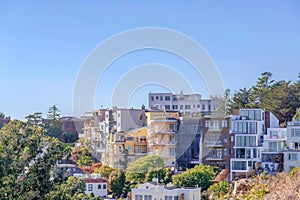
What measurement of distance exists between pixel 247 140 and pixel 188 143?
7.20 feet

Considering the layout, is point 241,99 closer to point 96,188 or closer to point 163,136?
point 163,136

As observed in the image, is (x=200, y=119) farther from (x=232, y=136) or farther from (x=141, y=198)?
(x=141, y=198)

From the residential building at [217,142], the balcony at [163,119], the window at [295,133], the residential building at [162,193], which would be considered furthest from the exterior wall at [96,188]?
the window at [295,133]

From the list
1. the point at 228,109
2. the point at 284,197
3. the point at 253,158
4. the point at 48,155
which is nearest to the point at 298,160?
the point at 253,158

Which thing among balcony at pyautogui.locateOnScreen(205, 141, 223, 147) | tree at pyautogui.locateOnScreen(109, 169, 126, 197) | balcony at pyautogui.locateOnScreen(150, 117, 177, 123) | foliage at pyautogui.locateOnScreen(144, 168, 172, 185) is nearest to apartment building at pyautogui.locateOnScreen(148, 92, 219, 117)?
balcony at pyautogui.locateOnScreen(150, 117, 177, 123)

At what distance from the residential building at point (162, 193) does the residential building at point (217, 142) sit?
428 cm

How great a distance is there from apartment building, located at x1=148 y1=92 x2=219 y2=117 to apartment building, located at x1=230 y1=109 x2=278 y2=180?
2014 mm

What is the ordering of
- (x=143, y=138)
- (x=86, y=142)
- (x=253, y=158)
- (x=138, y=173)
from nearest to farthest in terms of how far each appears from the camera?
(x=138, y=173)
(x=253, y=158)
(x=143, y=138)
(x=86, y=142)

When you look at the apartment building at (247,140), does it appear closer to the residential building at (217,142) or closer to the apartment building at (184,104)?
the residential building at (217,142)

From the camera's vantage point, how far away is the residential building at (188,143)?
18.6m

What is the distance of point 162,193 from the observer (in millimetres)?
13391

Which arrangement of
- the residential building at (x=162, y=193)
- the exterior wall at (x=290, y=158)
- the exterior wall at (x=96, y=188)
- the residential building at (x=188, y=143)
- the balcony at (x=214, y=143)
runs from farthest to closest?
the residential building at (x=188, y=143) → the balcony at (x=214, y=143) → the exterior wall at (x=290, y=158) → the exterior wall at (x=96, y=188) → the residential building at (x=162, y=193)

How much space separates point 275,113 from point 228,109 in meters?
1.62

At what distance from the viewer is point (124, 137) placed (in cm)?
1889
